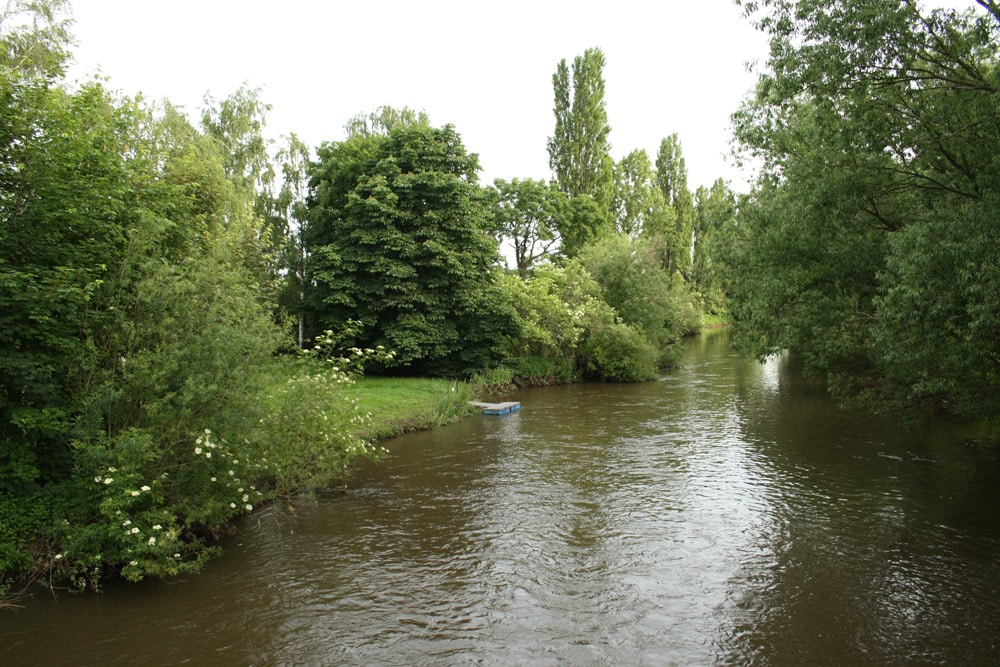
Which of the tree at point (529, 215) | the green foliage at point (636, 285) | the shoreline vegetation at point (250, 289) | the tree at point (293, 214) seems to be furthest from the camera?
the tree at point (529, 215)

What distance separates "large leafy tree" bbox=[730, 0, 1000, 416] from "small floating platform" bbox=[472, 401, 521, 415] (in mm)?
10959

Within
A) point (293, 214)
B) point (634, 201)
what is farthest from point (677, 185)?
point (293, 214)

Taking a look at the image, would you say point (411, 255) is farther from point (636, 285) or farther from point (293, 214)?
point (636, 285)

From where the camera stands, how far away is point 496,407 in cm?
2414

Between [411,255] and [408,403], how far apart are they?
22.9 ft

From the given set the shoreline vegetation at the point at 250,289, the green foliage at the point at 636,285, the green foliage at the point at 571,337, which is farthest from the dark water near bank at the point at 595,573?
the green foliage at the point at 636,285

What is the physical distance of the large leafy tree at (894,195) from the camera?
9.10 meters

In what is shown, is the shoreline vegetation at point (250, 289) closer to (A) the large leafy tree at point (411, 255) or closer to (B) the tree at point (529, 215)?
(A) the large leafy tree at point (411, 255)

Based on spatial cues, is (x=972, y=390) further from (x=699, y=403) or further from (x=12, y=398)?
(x=12, y=398)

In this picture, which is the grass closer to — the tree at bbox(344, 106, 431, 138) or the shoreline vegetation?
the shoreline vegetation

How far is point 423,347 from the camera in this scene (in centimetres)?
2669

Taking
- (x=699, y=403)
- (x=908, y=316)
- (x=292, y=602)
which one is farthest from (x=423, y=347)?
(x=908, y=316)

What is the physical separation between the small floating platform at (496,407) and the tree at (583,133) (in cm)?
3031

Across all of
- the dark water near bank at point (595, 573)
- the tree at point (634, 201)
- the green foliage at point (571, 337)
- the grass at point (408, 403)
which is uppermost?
the tree at point (634, 201)
